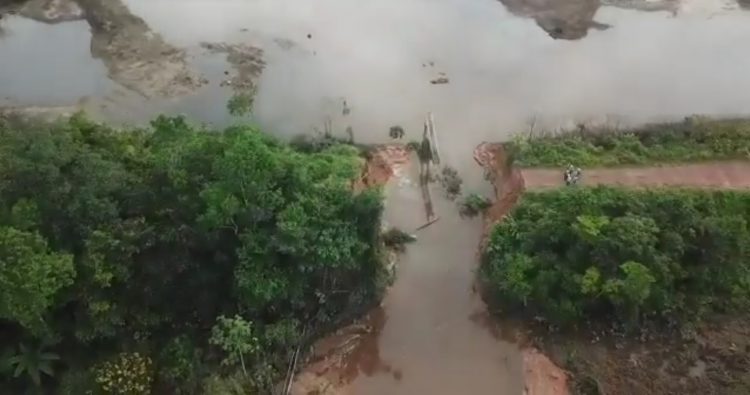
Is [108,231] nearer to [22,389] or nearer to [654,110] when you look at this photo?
[22,389]

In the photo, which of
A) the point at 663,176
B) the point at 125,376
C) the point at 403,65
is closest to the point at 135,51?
the point at 403,65

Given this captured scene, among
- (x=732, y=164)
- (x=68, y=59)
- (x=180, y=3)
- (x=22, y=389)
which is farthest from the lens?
(x=180, y=3)

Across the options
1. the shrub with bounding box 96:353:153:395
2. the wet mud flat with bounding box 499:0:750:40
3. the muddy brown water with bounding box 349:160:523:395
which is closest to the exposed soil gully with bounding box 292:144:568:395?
the muddy brown water with bounding box 349:160:523:395

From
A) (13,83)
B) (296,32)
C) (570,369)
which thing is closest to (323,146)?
(296,32)

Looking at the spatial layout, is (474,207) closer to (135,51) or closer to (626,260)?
(626,260)

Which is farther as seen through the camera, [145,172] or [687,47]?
[687,47]

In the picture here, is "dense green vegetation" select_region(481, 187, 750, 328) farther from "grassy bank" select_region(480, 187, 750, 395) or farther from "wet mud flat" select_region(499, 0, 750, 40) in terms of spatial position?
"wet mud flat" select_region(499, 0, 750, 40)

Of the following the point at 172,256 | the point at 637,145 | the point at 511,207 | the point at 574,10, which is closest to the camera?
the point at 172,256

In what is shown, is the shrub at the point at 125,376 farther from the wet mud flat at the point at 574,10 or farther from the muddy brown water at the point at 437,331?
the wet mud flat at the point at 574,10
